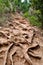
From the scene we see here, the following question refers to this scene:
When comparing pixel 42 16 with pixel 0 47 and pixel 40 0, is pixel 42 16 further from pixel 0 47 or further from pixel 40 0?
pixel 0 47

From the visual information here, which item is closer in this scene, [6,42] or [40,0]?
[6,42]

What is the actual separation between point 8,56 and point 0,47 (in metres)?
1.18

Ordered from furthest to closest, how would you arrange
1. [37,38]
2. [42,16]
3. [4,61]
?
[42,16], [37,38], [4,61]

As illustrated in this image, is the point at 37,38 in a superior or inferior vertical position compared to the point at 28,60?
superior

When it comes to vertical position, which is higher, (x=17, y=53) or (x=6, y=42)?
(x=6, y=42)

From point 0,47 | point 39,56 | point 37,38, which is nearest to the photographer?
point 39,56

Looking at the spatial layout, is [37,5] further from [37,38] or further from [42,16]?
[37,38]

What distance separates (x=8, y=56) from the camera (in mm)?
6449

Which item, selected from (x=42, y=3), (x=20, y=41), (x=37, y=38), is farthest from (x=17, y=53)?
(x=42, y=3)

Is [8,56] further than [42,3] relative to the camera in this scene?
No

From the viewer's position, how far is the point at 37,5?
1065 centimetres

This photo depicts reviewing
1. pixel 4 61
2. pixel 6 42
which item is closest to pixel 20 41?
pixel 6 42

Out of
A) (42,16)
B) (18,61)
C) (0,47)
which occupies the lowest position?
(18,61)

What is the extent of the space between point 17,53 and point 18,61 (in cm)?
70
